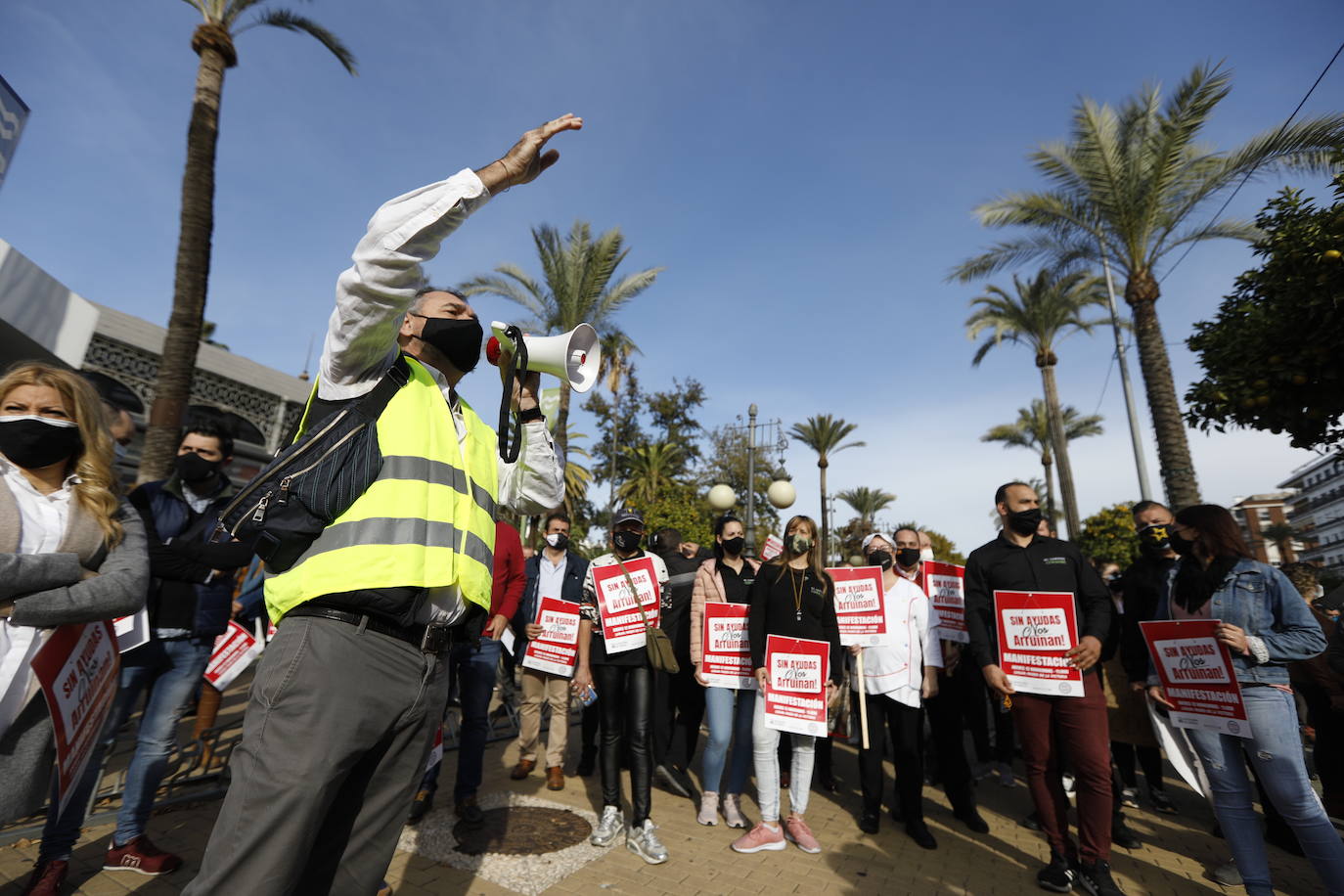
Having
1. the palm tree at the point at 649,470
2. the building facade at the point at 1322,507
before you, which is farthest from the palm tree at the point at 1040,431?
the building facade at the point at 1322,507

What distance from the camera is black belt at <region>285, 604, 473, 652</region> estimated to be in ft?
5.57

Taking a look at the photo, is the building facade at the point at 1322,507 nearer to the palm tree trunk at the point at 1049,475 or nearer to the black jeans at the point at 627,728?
the palm tree trunk at the point at 1049,475

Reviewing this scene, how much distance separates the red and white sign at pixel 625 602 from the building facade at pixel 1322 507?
432 ft

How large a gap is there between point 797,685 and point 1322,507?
15084 cm

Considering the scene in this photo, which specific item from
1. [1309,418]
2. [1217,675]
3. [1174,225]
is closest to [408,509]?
[1217,675]

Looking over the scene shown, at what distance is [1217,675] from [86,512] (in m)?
5.45

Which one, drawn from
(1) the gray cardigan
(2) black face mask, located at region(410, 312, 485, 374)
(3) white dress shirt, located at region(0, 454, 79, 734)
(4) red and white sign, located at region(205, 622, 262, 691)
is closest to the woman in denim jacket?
(2) black face mask, located at region(410, 312, 485, 374)

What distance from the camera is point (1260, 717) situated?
3.45 metres

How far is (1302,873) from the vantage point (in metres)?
4.21

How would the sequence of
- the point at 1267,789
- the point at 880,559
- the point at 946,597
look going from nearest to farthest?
the point at 1267,789 → the point at 946,597 → the point at 880,559

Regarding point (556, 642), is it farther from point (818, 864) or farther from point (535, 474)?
point (535, 474)

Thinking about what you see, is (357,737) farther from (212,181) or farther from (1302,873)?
(212,181)

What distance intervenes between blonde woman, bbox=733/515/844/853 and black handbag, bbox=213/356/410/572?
3.39 m

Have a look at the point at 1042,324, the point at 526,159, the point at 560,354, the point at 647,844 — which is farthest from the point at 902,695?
the point at 1042,324
